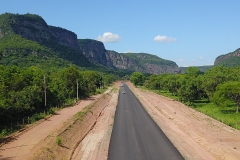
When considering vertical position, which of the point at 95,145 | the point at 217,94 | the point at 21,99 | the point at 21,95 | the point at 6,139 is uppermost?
the point at 21,95

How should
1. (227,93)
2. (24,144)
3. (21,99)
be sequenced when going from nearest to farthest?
(24,144) < (21,99) < (227,93)

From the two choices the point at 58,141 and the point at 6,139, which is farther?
the point at 6,139

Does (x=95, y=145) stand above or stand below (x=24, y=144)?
below

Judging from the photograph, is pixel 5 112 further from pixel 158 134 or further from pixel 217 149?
pixel 217 149

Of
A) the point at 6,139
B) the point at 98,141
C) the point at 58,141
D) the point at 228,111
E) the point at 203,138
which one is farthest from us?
the point at 228,111

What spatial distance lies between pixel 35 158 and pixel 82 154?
5.70m

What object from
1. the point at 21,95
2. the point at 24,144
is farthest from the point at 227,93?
the point at 24,144

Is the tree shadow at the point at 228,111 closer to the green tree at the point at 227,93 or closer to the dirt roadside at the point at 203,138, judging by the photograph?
the green tree at the point at 227,93

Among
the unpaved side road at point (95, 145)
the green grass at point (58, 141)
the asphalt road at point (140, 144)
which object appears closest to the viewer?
the asphalt road at point (140, 144)

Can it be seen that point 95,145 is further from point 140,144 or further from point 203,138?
point 203,138

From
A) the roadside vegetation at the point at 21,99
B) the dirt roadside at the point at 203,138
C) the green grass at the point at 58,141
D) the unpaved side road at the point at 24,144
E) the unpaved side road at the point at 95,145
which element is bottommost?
the dirt roadside at the point at 203,138

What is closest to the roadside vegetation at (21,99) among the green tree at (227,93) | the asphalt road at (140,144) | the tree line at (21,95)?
the tree line at (21,95)

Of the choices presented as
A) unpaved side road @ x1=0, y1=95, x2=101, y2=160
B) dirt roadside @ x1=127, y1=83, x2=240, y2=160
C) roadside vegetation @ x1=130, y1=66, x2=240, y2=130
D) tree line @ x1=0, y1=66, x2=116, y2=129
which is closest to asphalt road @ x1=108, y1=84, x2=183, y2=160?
dirt roadside @ x1=127, y1=83, x2=240, y2=160

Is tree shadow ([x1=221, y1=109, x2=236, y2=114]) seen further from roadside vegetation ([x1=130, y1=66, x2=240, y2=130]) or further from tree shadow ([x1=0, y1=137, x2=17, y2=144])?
tree shadow ([x1=0, y1=137, x2=17, y2=144])
